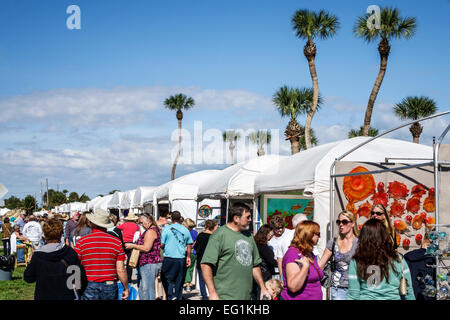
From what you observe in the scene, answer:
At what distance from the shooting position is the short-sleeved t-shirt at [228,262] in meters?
5.41

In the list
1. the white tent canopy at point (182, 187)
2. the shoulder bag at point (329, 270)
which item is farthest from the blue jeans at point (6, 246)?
the shoulder bag at point (329, 270)

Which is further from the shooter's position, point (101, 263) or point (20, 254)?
point (20, 254)

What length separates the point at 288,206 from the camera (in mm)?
12242

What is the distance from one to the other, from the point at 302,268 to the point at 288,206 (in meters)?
7.19

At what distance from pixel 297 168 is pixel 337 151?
89 cm

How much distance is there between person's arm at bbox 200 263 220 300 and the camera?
524 centimetres

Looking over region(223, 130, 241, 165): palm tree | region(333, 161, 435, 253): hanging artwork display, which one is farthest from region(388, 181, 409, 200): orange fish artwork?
region(223, 130, 241, 165): palm tree

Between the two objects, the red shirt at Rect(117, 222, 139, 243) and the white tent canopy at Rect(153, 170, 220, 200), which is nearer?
the red shirt at Rect(117, 222, 139, 243)

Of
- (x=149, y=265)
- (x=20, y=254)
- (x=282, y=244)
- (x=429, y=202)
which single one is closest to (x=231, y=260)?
(x=282, y=244)

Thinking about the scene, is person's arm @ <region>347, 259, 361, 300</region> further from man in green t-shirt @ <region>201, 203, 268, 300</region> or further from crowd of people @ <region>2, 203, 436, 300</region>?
man in green t-shirt @ <region>201, 203, 268, 300</region>

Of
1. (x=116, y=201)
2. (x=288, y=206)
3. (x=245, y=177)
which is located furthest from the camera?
(x=116, y=201)

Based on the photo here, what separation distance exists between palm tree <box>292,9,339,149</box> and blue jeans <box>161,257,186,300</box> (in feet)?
68.0

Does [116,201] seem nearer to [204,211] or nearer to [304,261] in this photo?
[204,211]
